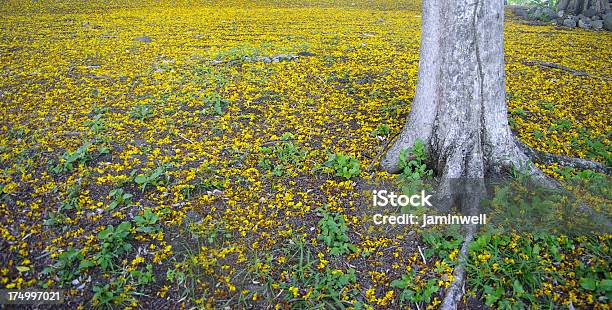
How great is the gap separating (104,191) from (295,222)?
1.51m

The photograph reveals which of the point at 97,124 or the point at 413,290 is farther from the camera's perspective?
the point at 97,124

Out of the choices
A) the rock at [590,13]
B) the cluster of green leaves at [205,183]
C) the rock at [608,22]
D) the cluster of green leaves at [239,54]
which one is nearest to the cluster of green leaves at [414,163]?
the cluster of green leaves at [205,183]

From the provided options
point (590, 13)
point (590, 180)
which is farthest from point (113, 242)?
point (590, 13)

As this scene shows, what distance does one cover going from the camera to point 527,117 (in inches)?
180

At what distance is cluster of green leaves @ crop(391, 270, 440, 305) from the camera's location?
269 cm

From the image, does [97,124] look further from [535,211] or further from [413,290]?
[535,211]

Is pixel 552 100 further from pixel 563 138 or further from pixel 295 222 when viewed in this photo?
pixel 295 222

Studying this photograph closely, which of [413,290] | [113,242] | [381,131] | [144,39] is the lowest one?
[413,290]

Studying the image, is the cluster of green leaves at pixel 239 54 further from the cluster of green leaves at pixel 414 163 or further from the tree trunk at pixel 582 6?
the tree trunk at pixel 582 6

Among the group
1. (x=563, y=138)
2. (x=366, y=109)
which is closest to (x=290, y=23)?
(x=366, y=109)

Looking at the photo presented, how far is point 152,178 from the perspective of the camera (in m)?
3.49

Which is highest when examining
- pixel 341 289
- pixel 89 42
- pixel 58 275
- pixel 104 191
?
pixel 89 42

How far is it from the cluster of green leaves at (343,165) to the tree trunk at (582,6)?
28.0 feet

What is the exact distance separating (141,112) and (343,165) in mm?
2249
